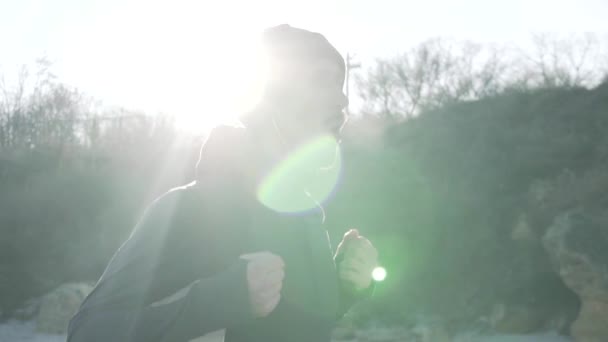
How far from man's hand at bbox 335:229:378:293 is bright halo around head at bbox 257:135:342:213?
0.22m

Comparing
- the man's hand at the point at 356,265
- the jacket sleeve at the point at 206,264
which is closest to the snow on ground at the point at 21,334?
the man's hand at the point at 356,265

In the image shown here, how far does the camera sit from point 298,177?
2174 millimetres

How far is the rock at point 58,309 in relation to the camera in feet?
60.5

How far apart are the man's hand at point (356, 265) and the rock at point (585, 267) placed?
1035 cm

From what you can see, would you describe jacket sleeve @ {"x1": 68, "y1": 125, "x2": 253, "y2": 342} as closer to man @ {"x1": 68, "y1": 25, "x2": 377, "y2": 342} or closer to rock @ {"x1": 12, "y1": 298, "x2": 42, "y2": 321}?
man @ {"x1": 68, "y1": 25, "x2": 377, "y2": 342}

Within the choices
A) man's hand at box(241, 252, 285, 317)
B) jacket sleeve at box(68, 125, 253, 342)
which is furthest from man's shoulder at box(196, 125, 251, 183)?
man's hand at box(241, 252, 285, 317)

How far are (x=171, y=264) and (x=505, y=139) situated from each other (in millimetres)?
17228

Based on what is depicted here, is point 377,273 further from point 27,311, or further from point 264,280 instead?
point 27,311

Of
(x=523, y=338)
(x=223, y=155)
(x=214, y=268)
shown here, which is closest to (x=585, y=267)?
(x=523, y=338)

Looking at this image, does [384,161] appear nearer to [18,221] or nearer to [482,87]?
[482,87]

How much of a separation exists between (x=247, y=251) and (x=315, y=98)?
580 millimetres

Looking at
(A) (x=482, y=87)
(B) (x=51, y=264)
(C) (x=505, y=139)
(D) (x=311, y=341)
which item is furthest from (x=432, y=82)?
(D) (x=311, y=341)

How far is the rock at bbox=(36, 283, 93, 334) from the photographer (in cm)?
1845

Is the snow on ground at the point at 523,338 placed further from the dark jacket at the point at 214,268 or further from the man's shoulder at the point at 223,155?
the man's shoulder at the point at 223,155
